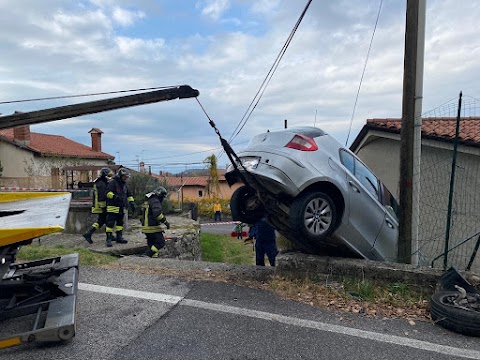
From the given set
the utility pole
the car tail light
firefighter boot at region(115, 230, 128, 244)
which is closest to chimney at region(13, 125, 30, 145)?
firefighter boot at region(115, 230, 128, 244)

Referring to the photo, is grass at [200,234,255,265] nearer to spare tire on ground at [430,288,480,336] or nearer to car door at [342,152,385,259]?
car door at [342,152,385,259]

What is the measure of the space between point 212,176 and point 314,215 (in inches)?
1141

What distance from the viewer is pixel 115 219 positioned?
28.3 ft

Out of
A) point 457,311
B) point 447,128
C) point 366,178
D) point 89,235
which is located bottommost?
point 89,235

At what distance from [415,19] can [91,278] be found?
17.7 ft

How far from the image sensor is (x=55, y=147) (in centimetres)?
3086

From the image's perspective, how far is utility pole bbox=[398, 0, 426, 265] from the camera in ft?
16.2

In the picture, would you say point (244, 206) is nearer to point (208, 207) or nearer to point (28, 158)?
point (28, 158)

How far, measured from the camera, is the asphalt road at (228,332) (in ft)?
9.72

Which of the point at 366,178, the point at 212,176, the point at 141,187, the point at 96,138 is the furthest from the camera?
the point at 96,138

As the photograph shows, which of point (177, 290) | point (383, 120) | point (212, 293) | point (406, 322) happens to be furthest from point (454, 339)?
point (383, 120)

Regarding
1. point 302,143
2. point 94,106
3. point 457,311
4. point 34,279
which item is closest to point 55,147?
point 94,106

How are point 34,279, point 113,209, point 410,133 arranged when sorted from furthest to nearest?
point 113,209 < point 410,133 < point 34,279

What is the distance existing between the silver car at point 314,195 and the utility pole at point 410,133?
0.34 meters
